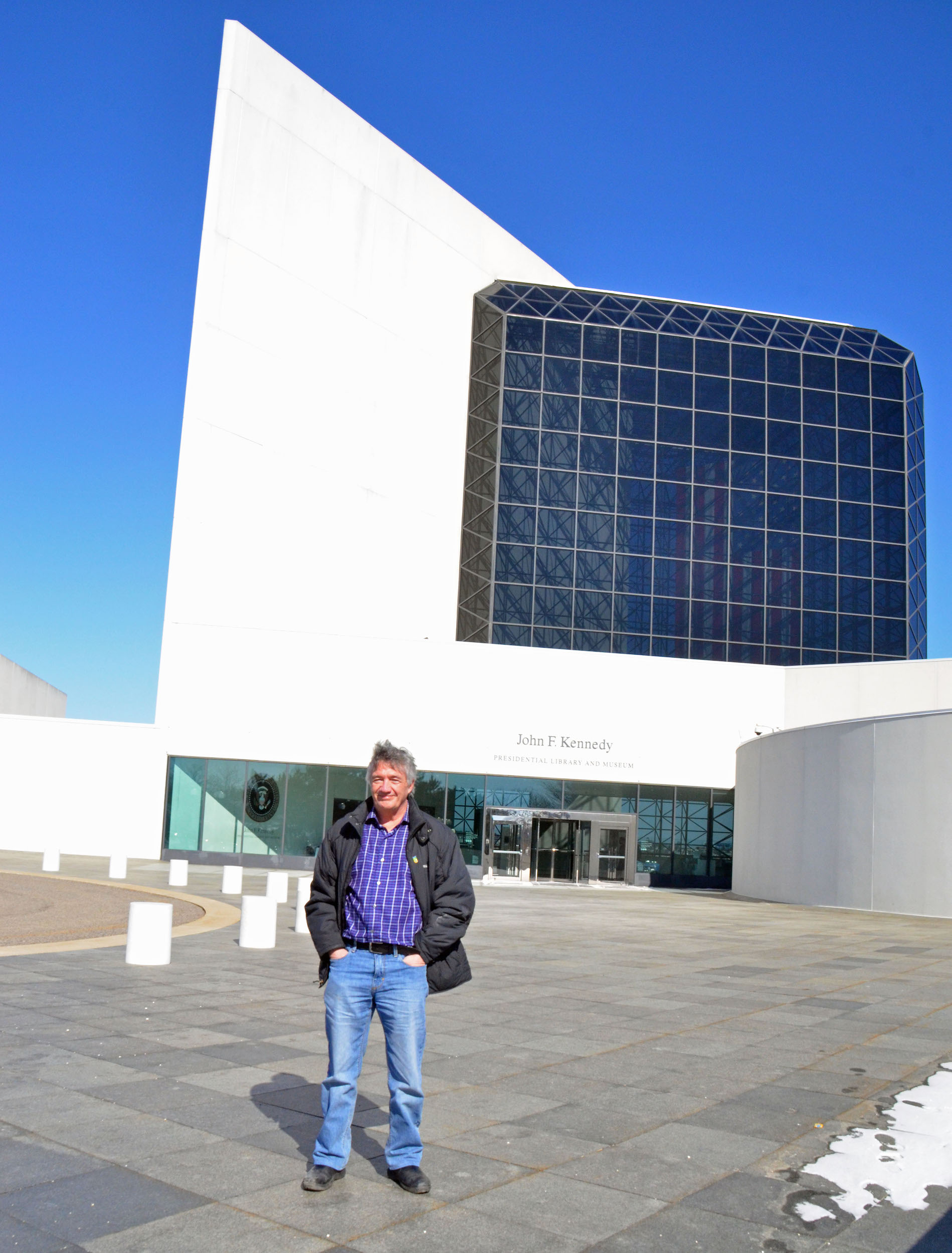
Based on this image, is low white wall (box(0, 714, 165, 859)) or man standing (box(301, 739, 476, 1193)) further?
low white wall (box(0, 714, 165, 859))

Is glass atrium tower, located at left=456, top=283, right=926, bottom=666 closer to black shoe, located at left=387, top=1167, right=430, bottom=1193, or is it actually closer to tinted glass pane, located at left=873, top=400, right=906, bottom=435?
tinted glass pane, located at left=873, top=400, right=906, bottom=435

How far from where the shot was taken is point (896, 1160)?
5.34 meters

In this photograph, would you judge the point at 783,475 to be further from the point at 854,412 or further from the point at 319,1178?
the point at 319,1178

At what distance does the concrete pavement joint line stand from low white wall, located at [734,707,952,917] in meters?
14.7

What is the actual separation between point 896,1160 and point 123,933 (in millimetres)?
11172

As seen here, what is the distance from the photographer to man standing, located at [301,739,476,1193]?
4.68 meters

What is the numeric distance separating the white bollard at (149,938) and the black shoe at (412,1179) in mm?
7213

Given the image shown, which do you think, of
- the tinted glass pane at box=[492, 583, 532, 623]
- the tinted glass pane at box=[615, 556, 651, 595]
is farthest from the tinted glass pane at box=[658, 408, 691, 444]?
the tinted glass pane at box=[492, 583, 532, 623]

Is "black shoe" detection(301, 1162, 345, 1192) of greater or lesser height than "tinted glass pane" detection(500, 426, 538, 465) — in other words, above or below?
below

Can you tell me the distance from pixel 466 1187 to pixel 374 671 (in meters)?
32.9

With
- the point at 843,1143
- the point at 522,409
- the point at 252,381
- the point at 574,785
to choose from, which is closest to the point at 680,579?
the point at 522,409

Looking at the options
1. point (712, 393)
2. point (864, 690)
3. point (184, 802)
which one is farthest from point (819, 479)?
point (184, 802)

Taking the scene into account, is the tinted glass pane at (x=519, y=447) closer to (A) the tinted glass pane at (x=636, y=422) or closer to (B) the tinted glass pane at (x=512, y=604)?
(A) the tinted glass pane at (x=636, y=422)

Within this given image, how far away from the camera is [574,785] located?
38250mm
